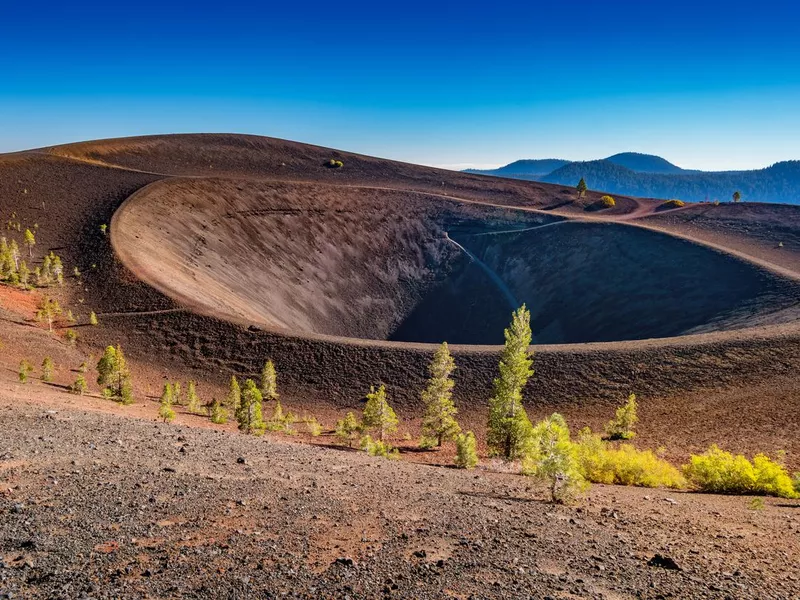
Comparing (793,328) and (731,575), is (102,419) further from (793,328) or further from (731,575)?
(793,328)

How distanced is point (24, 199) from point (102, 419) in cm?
6773

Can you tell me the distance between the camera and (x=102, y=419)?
20.5m

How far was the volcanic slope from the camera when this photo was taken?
4109cm

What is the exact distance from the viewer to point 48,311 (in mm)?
39594

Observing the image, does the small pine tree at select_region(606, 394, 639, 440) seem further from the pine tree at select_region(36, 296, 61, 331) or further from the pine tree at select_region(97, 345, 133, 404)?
the pine tree at select_region(36, 296, 61, 331)

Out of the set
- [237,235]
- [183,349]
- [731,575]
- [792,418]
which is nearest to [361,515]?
[731,575]

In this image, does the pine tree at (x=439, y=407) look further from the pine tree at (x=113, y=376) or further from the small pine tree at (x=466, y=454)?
the pine tree at (x=113, y=376)

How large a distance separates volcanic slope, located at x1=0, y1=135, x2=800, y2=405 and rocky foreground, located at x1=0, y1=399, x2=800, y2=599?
77.1ft

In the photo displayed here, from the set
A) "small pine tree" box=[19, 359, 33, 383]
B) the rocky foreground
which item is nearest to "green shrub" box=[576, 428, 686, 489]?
the rocky foreground

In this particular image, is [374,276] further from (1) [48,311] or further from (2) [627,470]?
(2) [627,470]

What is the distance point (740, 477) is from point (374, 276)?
68.5 m

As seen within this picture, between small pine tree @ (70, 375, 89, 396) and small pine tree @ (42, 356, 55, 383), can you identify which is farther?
small pine tree @ (42, 356, 55, 383)

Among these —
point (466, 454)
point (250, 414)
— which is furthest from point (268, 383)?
point (466, 454)

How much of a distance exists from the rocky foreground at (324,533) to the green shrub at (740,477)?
1.48 m
